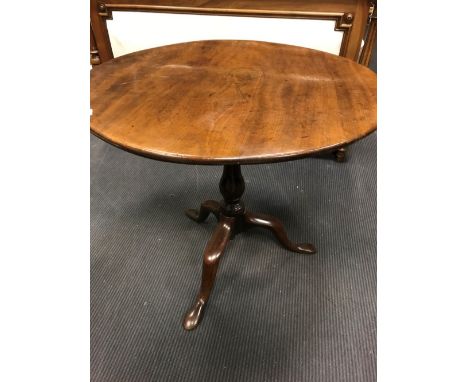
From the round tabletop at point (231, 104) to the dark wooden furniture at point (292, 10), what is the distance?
1.68 ft

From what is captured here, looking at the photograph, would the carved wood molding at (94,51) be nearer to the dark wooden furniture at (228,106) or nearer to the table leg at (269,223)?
the dark wooden furniture at (228,106)

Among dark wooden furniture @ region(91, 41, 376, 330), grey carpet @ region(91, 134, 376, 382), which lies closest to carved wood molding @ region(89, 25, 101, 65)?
grey carpet @ region(91, 134, 376, 382)

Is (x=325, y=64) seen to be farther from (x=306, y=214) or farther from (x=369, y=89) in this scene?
(x=306, y=214)

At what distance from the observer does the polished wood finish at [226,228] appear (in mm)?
1083

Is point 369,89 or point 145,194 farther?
point 145,194

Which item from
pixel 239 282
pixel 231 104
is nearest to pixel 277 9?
pixel 231 104

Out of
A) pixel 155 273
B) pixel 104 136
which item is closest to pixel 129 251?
pixel 155 273

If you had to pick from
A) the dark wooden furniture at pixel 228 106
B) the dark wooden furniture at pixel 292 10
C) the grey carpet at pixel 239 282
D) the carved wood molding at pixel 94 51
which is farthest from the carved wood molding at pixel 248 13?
the grey carpet at pixel 239 282

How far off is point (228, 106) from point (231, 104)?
0.01 meters

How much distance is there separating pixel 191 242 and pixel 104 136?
2.56 feet

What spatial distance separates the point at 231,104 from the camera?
2.55 ft

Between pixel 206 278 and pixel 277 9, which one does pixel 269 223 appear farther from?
pixel 277 9

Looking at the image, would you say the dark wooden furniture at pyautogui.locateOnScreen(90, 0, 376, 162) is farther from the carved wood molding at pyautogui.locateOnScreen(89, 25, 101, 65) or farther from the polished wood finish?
the polished wood finish

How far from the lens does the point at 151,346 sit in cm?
104
